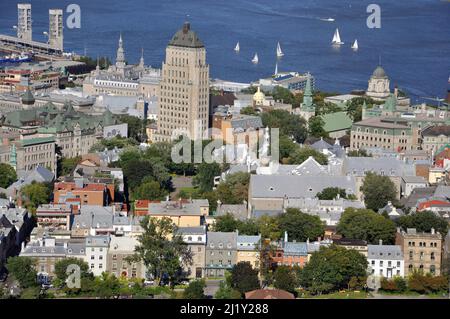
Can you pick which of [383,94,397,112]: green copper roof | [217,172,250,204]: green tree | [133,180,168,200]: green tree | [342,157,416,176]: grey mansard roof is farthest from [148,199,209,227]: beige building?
[383,94,397,112]: green copper roof

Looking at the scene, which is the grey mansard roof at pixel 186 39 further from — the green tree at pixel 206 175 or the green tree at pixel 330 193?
the green tree at pixel 330 193

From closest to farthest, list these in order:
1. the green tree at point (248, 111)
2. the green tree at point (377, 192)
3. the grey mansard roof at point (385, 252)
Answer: the grey mansard roof at point (385, 252) < the green tree at point (377, 192) < the green tree at point (248, 111)

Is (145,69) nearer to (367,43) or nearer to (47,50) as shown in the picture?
(47,50)

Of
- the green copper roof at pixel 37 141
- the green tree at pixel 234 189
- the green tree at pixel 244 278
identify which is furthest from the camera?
the green copper roof at pixel 37 141

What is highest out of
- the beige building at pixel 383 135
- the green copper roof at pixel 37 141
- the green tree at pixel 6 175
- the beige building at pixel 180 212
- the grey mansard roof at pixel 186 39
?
the grey mansard roof at pixel 186 39

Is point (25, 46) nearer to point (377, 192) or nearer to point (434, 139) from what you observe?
point (434, 139)

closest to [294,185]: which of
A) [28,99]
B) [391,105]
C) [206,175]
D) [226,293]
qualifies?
[206,175]

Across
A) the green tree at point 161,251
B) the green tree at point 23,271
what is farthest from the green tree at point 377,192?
the green tree at point 23,271
